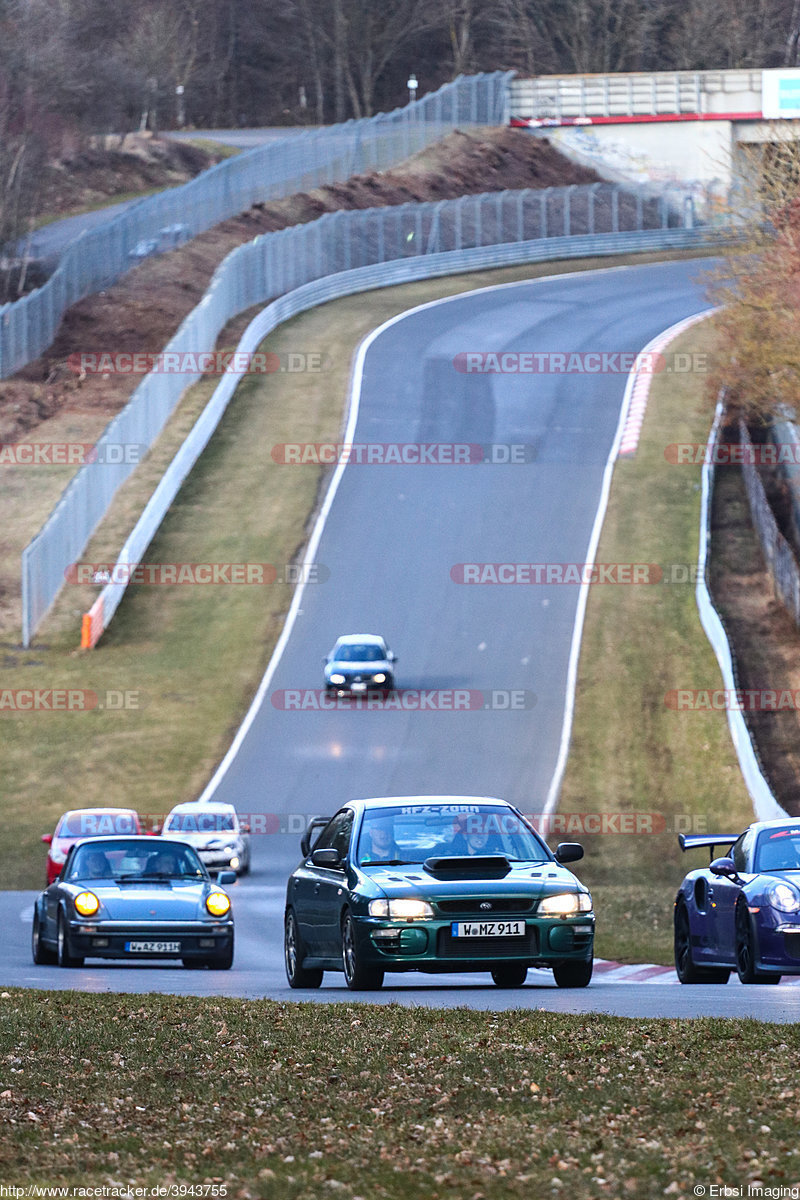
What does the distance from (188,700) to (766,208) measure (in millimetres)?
24251

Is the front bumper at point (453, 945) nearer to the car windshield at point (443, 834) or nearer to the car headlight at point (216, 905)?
the car windshield at point (443, 834)

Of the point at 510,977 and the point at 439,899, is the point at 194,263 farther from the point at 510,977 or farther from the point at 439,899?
the point at 439,899

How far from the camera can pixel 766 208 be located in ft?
170

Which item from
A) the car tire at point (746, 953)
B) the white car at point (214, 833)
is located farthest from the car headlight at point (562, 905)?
the white car at point (214, 833)

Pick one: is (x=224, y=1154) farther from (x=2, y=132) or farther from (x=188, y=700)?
(x=2, y=132)

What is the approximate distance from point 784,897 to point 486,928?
2.22 meters

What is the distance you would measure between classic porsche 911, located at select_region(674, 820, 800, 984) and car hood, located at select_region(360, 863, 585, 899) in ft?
4.63

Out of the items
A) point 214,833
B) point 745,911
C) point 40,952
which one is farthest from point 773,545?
point 745,911

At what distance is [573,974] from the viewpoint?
13680 millimetres

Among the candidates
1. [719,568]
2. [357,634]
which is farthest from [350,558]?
[719,568]

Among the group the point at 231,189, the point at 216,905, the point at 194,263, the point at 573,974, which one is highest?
the point at 231,189

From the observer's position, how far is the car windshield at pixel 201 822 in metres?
28.6

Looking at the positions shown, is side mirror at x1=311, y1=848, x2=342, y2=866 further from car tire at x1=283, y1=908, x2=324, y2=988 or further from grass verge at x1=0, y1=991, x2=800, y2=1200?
grass verge at x1=0, y1=991, x2=800, y2=1200

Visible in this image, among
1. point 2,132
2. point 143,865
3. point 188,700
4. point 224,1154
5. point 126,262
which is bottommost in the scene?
point 188,700
